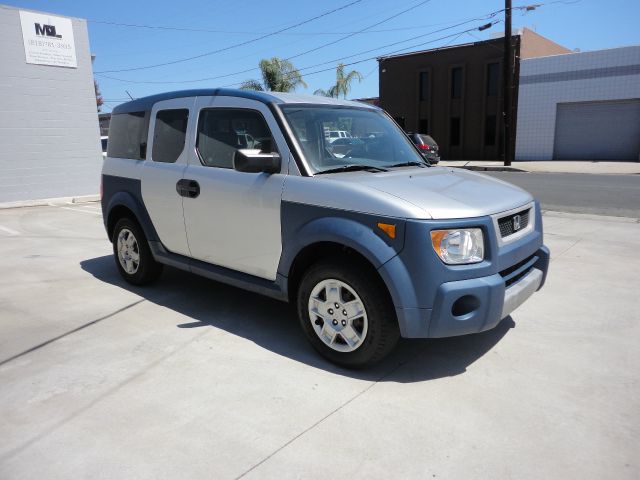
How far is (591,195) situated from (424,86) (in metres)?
23.5

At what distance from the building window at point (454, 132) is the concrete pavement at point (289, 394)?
94.8 ft

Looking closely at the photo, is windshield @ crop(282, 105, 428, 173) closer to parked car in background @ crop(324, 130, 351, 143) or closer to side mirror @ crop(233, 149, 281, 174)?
parked car in background @ crop(324, 130, 351, 143)

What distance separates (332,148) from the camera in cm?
397

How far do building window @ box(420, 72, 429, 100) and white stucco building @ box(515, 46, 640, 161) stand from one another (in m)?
6.29

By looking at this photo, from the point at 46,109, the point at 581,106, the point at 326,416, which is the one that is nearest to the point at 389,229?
the point at 326,416

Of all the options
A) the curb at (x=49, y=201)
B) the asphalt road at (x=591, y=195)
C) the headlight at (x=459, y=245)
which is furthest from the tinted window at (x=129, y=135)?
the curb at (x=49, y=201)

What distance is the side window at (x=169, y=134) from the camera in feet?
14.9

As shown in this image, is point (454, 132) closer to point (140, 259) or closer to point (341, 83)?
point (341, 83)

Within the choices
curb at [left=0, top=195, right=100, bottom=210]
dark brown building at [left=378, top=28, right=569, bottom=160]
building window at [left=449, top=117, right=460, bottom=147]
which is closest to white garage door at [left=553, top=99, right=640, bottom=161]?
dark brown building at [left=378, top=28, right=569, bottom=160]

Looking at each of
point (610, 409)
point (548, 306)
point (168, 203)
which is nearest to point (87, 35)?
point (168, 203)

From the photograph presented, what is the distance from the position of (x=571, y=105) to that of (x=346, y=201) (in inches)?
1148

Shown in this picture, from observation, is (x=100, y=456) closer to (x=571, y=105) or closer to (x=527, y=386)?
(x=527, y=386)

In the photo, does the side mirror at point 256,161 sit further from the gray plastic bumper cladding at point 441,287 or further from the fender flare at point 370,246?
the gray plastic bumper cladding at point 441,287

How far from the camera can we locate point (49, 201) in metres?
13.6
